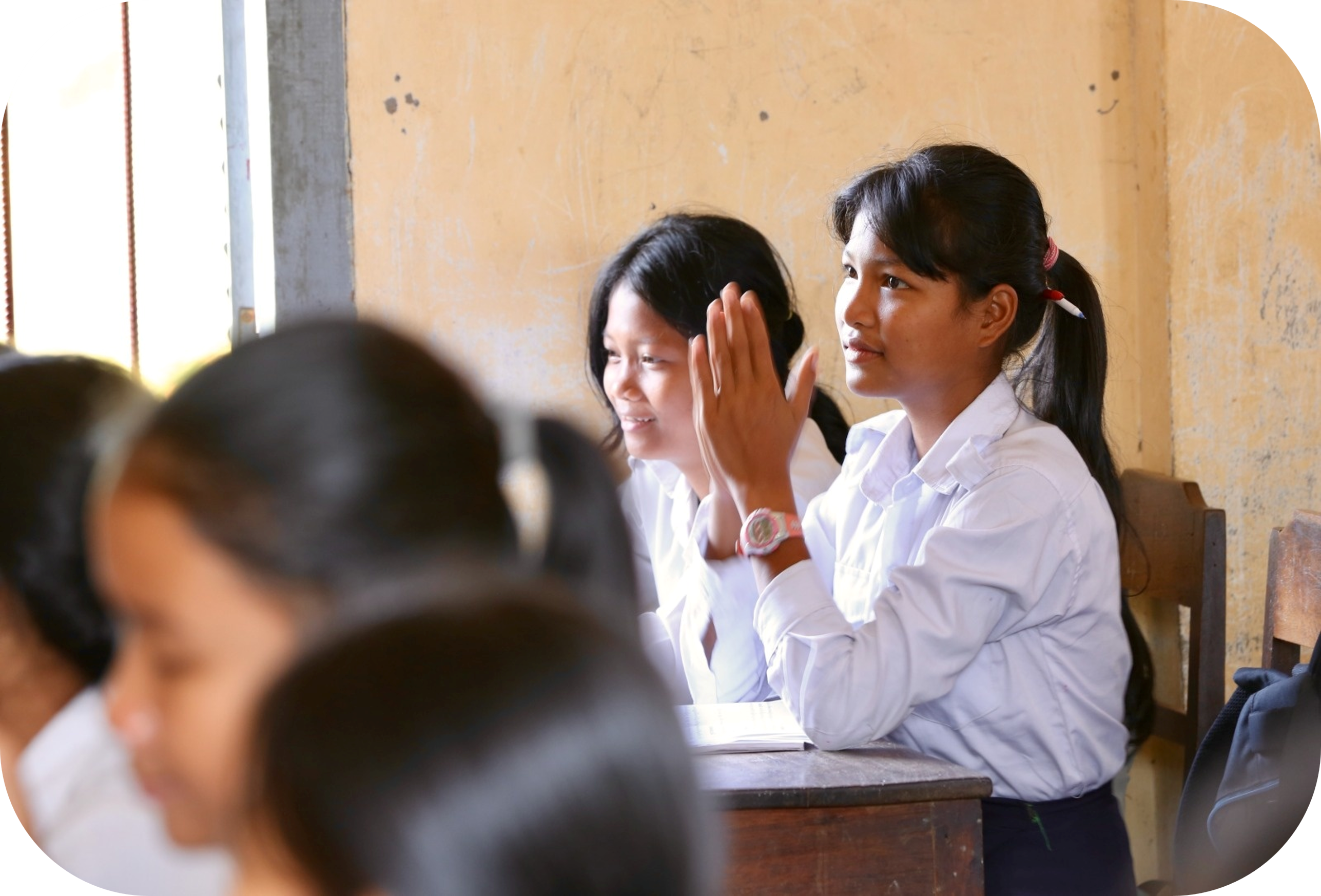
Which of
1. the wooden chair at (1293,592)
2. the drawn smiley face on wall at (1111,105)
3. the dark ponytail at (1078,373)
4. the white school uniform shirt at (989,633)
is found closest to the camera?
the white school uniform shirt at (989,633)

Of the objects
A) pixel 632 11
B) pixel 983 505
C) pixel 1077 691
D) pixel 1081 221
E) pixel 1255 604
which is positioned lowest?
pixel 1255 604

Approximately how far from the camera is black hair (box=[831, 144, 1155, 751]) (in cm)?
160

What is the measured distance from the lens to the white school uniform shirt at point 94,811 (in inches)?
36.8

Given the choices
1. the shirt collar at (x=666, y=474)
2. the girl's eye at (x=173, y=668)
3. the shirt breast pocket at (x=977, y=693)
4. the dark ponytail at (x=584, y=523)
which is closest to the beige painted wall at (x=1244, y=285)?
the shirt collar at (x=666, y=474)

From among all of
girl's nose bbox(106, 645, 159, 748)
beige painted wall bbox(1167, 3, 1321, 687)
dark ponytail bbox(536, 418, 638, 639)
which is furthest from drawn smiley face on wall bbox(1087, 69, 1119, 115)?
girl's nose bbox(106, 645, 159, 748)

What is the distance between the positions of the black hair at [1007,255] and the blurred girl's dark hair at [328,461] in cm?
99

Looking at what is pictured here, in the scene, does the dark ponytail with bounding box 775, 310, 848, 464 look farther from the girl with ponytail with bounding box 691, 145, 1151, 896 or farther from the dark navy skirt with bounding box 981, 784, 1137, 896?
the dark navy skirt with bounding box 981, 784, 1137, 896

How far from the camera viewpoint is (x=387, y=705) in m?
0.41

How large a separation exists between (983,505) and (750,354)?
35 cm

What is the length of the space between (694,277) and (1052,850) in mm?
1004

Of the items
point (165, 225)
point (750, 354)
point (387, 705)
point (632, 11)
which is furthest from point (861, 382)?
point (165, 225)

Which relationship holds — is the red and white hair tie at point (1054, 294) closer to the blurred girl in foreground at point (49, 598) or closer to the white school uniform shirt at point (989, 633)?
the white school uniform shirt at point (989, 633)

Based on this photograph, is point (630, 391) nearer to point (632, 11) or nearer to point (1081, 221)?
point (632, 11)

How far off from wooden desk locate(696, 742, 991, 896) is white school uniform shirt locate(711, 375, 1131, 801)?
0.16 meters
